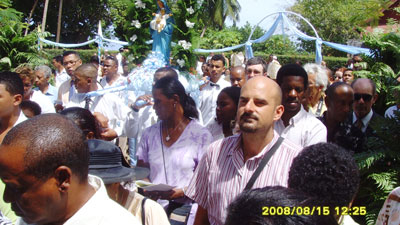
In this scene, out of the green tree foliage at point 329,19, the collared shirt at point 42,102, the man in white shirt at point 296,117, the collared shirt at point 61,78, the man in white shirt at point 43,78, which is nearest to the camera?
the man in white shirt at point 296,117

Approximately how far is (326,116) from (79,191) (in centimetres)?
335

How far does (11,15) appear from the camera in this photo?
5.66 m

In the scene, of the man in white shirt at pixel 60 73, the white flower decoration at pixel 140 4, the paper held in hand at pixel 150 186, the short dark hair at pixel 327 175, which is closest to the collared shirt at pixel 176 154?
the paper held in hand at pixel 150 186

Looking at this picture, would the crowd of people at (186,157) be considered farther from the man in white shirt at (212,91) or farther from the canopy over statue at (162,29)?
the man in white shirt at (212,91)

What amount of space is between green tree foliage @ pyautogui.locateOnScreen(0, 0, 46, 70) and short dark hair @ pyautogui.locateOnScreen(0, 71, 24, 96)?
1653 mm

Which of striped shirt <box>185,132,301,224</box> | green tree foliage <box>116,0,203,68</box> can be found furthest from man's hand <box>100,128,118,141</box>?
green tree foliage <box>116,0,203,68</box>

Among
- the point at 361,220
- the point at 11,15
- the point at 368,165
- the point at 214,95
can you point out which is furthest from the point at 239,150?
the point at 11,15

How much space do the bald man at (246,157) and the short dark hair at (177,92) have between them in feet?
4.05

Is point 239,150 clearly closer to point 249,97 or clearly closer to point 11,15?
point 249,97

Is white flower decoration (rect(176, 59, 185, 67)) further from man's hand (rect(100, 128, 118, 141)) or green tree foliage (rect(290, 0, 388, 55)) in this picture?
green tree foliage (rect(290, 0, 388, 55))

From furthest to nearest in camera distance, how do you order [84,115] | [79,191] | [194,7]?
1. [194,7]
2. [84,115]
3. [79,191]

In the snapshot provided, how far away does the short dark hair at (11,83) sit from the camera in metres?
3.75

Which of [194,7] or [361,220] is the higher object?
[194,7]

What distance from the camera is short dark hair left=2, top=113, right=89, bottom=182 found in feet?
5.31
